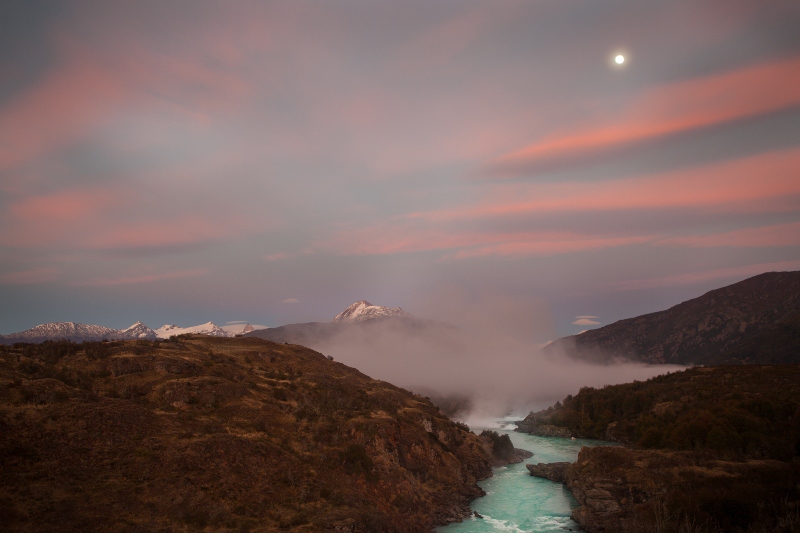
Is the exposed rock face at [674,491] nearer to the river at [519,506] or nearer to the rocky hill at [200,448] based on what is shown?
the river at [519,506]

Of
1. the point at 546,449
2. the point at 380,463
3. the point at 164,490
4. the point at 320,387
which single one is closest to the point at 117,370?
the point at 164,490

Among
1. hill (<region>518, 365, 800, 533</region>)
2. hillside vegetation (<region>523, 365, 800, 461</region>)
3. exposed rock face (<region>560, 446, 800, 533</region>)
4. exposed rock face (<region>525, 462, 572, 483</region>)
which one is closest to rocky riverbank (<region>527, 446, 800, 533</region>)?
exposed rock face (<region>560, 446, 800, 533</region>)

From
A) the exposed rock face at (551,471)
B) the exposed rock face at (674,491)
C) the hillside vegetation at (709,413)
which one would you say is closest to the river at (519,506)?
the exposed rock face at (551,471)

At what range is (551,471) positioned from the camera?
105562mm

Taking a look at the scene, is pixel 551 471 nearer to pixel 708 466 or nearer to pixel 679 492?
pixel 708 466

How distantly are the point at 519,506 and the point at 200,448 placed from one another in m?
58.7

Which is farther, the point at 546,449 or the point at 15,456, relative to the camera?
the point at 546,449

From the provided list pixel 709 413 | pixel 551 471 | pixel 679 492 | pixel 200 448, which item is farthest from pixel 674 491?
pixel 200 448

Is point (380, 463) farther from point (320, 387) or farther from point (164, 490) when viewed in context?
point (164, 490)

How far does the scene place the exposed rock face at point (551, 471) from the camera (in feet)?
339

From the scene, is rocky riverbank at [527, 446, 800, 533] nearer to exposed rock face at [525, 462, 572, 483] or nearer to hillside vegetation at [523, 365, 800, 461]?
exposed rock face at [525, 462, 572, 483]

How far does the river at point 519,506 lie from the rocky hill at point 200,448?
3.29 metres

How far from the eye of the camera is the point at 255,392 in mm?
66938

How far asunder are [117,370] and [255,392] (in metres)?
18.2
